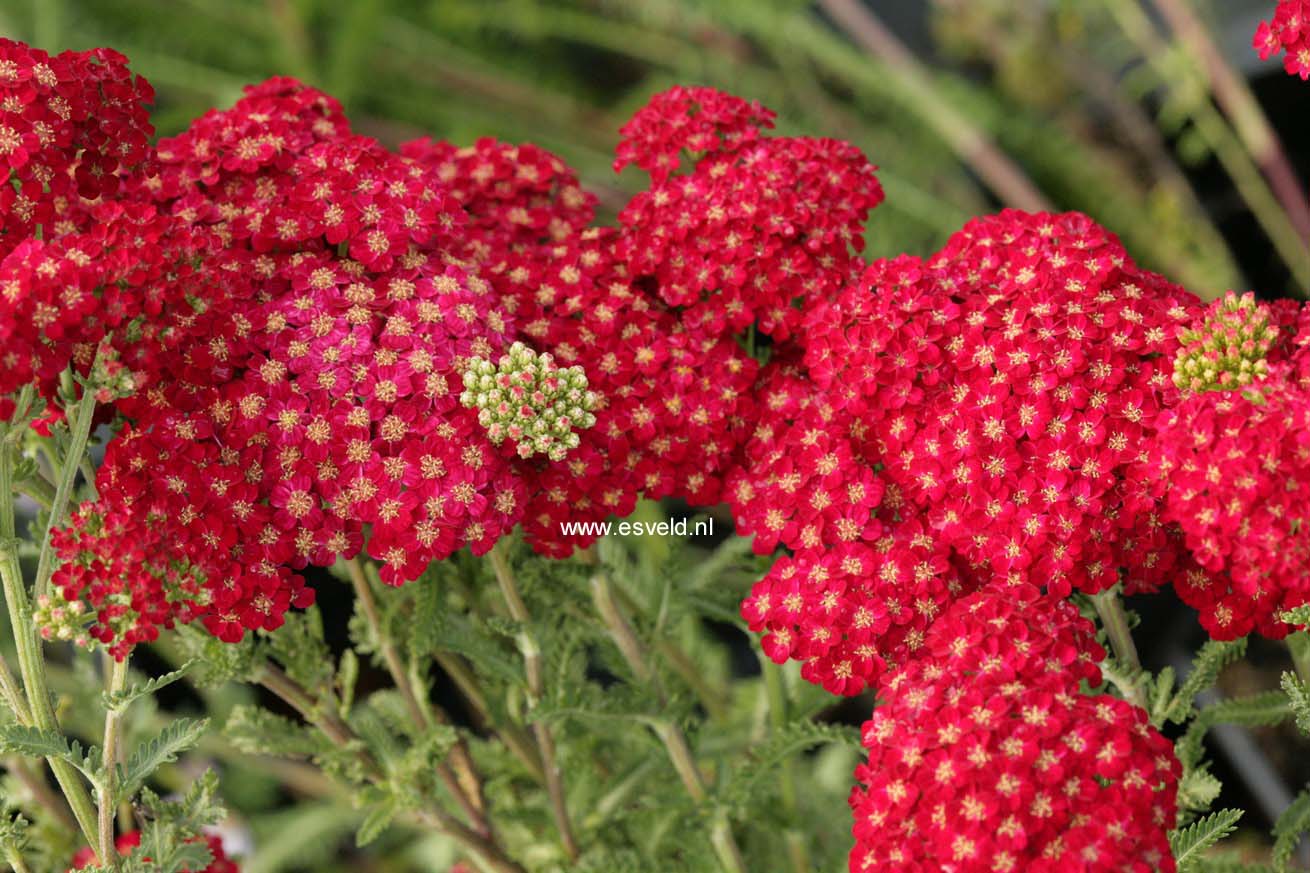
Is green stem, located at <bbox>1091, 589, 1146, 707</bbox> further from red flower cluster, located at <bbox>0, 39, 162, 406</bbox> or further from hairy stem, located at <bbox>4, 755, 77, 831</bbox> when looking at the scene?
hairy stem, located at <bbox>4, 755, 77, 831</bbox>

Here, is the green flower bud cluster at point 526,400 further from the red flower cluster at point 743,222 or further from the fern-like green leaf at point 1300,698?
the fern-like green leaf at point 1300,698

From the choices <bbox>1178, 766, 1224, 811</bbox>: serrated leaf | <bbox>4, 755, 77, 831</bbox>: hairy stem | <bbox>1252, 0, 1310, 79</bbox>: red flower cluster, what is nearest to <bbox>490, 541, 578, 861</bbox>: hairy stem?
<bbox>4, 755, 77, 831</bbox>: hairy stem

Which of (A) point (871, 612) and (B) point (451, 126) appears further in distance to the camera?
(B) point (451, 126)

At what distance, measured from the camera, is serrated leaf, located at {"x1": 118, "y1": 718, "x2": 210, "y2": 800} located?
42.5 inches

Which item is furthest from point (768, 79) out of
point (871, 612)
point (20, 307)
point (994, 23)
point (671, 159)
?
point (20, 307)

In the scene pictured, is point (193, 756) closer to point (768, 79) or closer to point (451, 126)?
point (451, 126)

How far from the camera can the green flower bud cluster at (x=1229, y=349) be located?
3.59 feet

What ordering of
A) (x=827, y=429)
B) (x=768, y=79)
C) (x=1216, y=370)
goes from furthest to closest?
1. (x=768, y=79)
2. (x=827, y=429)
3. (x=1216, y=370)

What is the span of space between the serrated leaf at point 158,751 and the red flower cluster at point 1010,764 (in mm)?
601

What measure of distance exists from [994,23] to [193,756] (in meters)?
2.57

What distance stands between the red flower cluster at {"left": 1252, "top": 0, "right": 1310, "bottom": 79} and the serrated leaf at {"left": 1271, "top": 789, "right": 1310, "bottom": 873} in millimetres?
747

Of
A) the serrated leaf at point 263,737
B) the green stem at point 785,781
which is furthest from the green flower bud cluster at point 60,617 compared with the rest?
the green stem at point 785,781

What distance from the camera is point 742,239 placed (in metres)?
1.32

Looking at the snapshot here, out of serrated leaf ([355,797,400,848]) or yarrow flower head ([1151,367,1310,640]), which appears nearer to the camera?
yarrow flower head ([1151,367,1310,640])
